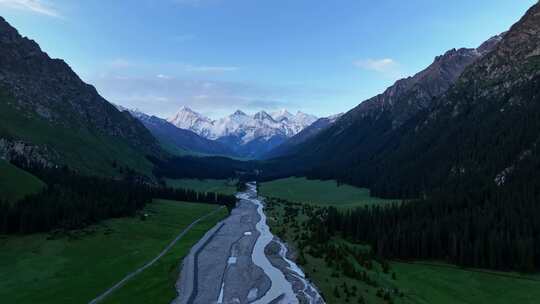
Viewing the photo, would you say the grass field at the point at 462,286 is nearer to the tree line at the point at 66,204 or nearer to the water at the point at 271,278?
the water at the point at 271,278

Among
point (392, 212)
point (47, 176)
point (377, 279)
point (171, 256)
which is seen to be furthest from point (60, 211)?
point (392, 212)

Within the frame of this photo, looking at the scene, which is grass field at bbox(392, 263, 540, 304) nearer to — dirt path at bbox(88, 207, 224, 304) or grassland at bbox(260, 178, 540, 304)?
grassland at bbox(260, 178, 540, 304)

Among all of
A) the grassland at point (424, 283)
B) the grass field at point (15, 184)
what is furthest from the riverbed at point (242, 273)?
the grass field at point (15, 184)

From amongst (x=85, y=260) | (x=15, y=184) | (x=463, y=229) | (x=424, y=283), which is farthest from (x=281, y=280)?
(x=15, y=184)

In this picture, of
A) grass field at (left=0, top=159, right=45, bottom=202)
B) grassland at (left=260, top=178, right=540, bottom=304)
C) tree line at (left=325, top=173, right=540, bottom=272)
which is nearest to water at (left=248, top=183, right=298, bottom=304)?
Result: grassland at (left=260, top=178, right=540, bottom=304)

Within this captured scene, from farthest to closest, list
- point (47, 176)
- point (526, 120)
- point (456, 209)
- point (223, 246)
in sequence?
point (526, 120)
point (47, 176)
point (456, 209)
point (223, 246)

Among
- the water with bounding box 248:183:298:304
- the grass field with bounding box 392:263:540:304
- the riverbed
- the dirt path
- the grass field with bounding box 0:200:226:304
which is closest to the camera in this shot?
the dirt path

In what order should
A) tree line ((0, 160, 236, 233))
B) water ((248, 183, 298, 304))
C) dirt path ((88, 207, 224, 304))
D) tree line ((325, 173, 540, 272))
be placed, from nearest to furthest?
dirt path ((88, 207, 224, 304)), water ((248, 183, 298, 304)), tree line ((325, 173, 540, 272)), tree line ((0, 160, 236, 233))

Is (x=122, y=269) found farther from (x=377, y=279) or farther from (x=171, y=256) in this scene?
(x=377, y=279)
